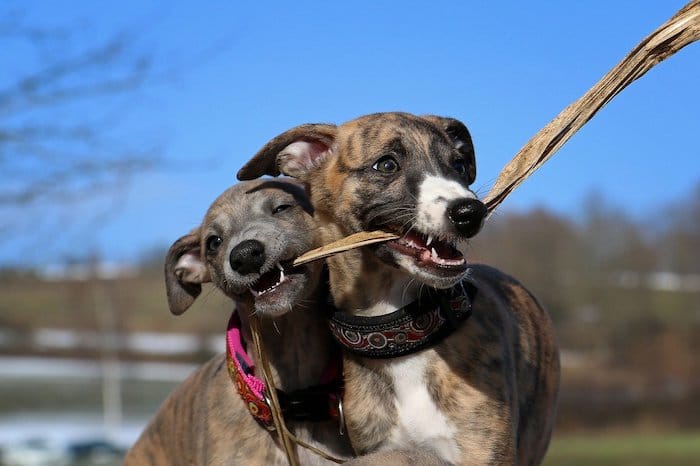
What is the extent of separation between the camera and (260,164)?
5203mm

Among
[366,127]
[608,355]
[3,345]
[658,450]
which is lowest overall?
[658,450]

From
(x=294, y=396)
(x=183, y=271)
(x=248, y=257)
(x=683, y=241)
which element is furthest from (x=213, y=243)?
(x=683, y=241)

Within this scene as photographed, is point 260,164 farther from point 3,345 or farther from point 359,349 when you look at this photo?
point 3,345

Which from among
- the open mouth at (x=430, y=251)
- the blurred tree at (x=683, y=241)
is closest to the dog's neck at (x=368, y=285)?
the open mouth at (x=430, y=251)

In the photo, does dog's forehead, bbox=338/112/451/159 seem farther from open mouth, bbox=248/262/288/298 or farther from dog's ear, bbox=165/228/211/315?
dog's ear, bbox=165/228/211/315

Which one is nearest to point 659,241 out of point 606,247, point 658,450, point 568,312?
point 606,247

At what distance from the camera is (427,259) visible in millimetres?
4398

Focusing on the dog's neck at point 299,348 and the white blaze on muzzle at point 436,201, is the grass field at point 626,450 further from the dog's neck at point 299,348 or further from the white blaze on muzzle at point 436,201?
the white blaze on muzzle at point 436,201

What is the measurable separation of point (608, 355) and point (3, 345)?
3262cm

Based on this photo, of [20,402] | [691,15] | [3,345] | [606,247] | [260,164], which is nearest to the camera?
[691,15]

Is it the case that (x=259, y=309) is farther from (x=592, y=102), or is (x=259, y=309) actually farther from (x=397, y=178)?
(x=592, y=102)

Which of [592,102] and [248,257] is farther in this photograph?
[248,257]

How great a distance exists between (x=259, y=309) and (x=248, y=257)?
262 mm

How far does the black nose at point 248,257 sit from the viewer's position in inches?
190
